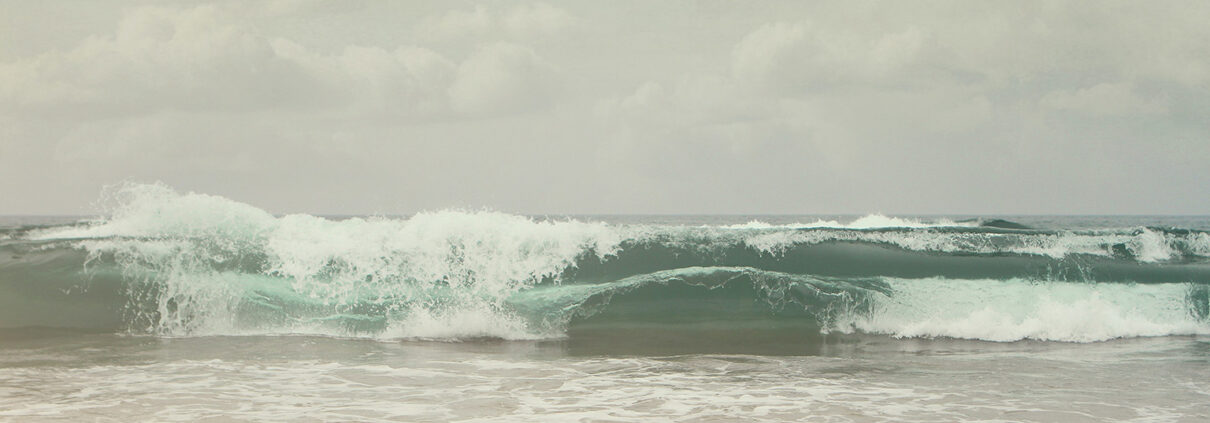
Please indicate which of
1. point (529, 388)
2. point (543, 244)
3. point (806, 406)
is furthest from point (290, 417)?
point (543, 244)

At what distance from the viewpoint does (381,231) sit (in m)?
10.8

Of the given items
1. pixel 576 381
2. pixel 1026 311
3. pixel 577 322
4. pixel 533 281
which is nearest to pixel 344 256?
pixel 533 281

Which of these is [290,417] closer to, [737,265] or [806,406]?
[806,406]

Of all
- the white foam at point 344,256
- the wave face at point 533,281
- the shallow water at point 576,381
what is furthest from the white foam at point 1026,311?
the white foam at point 344,256

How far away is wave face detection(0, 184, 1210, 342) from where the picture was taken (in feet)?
30.9

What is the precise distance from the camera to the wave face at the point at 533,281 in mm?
9422

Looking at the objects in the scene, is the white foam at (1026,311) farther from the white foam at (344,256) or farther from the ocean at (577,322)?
the white foam at (344,256)

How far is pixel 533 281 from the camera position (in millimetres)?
10266

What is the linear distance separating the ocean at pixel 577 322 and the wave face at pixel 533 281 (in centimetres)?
3

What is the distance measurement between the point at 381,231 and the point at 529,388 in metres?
5.30

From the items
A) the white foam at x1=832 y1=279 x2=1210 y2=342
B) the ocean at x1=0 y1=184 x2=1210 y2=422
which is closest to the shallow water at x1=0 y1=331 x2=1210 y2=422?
the ocean at x1=0 y1=184 x2=1210 y2=422

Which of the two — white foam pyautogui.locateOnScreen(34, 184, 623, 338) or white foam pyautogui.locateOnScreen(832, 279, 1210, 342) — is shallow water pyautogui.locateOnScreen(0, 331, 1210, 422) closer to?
white foam pyautogui.locateOnScreen(832, 279, 1210, 342)

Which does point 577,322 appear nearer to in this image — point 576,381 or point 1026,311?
point 576,381

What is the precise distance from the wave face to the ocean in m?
0.03
